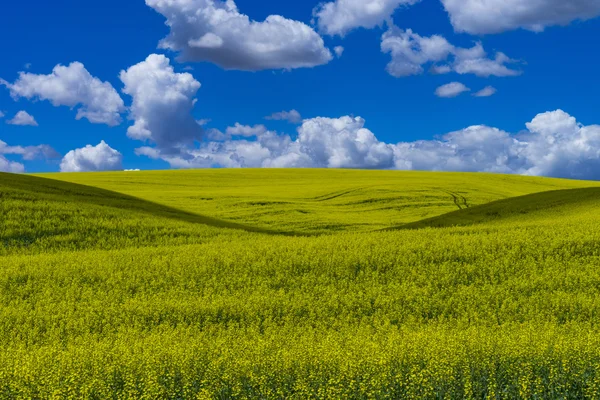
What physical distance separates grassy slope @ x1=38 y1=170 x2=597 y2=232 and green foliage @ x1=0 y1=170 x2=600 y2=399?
9733 millimetres

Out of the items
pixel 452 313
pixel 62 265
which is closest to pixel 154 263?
Result: pixel 62 265

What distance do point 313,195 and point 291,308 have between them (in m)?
40.6

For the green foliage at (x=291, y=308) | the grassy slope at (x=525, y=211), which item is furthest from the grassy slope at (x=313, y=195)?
the green foliage at (x=291, y=308)

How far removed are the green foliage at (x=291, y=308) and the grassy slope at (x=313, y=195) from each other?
31.9 ft

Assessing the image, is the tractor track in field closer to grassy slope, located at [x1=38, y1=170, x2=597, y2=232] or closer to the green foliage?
grassy slope, located at [x1=38, y1=170, x2=597, y2=232]

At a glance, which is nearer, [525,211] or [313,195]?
[525,211]

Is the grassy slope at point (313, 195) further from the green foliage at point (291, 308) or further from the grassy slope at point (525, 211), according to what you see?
the green foliage at point (291, 308)

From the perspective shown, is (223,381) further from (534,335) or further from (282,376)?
(534,335)

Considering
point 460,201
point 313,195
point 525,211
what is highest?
point 313,195

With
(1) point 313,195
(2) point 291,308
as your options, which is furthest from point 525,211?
(1) point 313,195

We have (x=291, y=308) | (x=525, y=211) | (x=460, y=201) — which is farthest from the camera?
(x=460, y=201)

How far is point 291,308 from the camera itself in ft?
48.5

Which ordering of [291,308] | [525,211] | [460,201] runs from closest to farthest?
[291,308]
[525,211]
[460,201]

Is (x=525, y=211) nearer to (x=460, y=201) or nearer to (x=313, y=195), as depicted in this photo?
(x=460, y=201)
